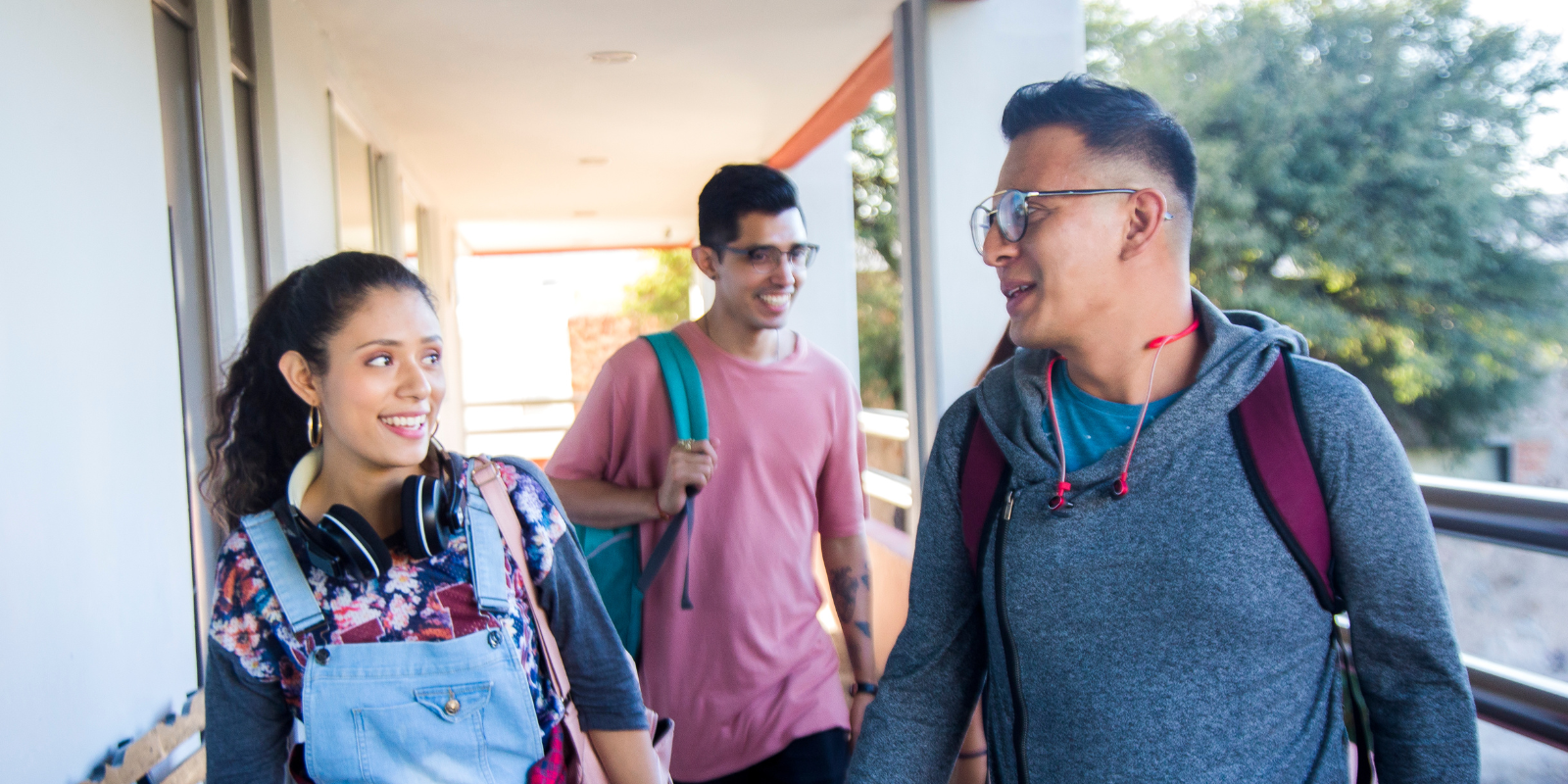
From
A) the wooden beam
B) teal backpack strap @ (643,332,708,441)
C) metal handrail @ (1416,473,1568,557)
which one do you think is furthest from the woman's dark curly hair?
the wooden beam

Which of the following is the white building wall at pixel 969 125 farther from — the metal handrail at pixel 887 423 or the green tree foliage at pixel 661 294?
the green tree foliage at pixel 661 294

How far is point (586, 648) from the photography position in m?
1.45

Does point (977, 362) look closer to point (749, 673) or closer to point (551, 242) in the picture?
point (749, 673)

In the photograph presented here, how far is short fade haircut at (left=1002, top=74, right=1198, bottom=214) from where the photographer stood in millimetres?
1268

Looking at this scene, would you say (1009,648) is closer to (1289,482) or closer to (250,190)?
(1289,482)

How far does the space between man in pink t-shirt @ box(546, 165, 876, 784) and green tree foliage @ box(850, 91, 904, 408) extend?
13.3m

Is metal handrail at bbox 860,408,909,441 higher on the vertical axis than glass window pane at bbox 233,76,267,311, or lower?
lower

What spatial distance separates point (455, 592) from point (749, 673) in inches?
32.5

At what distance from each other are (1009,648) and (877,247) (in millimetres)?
14962

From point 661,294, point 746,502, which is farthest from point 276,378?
point 661,294

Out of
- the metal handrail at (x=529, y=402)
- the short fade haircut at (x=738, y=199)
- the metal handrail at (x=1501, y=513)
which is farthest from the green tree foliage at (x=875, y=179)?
the metal handrail at (x=1501, y=513)

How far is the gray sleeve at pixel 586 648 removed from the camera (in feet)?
4.72

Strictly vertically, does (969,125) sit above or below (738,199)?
above

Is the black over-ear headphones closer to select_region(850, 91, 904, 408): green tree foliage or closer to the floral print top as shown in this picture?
the floral print top
